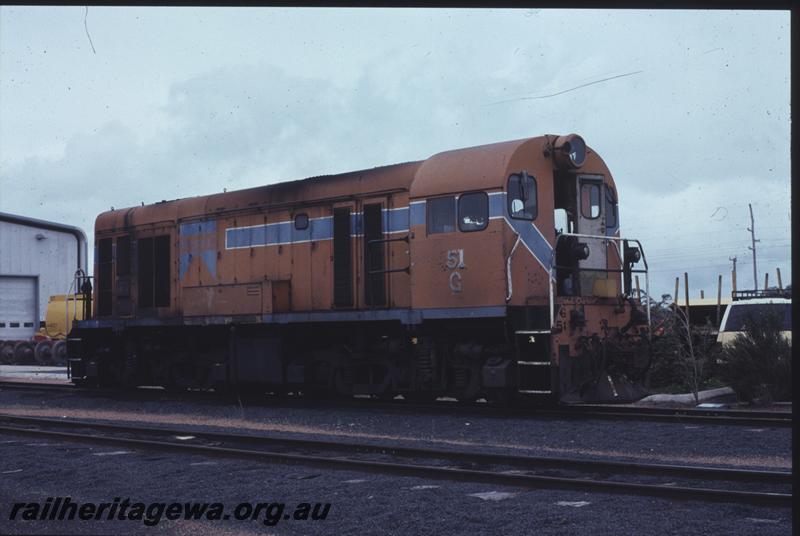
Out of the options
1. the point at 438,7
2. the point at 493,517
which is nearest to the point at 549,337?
the point at 493,517

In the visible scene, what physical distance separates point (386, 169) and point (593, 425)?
5.62m

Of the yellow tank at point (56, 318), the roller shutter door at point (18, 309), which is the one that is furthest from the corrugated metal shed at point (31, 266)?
the yellow tank at point (56, 318)

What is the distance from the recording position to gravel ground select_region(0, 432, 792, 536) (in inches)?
227

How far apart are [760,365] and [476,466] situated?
826cm

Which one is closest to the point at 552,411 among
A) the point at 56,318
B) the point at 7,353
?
the point at 56,318

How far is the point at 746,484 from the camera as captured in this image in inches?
282

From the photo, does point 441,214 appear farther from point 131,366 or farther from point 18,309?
point 18,309

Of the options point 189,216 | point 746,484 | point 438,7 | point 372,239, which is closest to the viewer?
point 438,7

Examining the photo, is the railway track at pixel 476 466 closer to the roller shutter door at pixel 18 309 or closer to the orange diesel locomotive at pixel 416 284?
the orange diesel locomotive at pixel 416 284

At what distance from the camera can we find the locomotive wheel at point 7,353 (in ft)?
125

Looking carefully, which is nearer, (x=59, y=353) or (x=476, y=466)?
(x=476, y=466)

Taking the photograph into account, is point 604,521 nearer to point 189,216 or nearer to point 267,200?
point 267,200

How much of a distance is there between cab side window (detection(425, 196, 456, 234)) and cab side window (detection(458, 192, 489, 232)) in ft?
0.40

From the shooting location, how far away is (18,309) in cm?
3984
